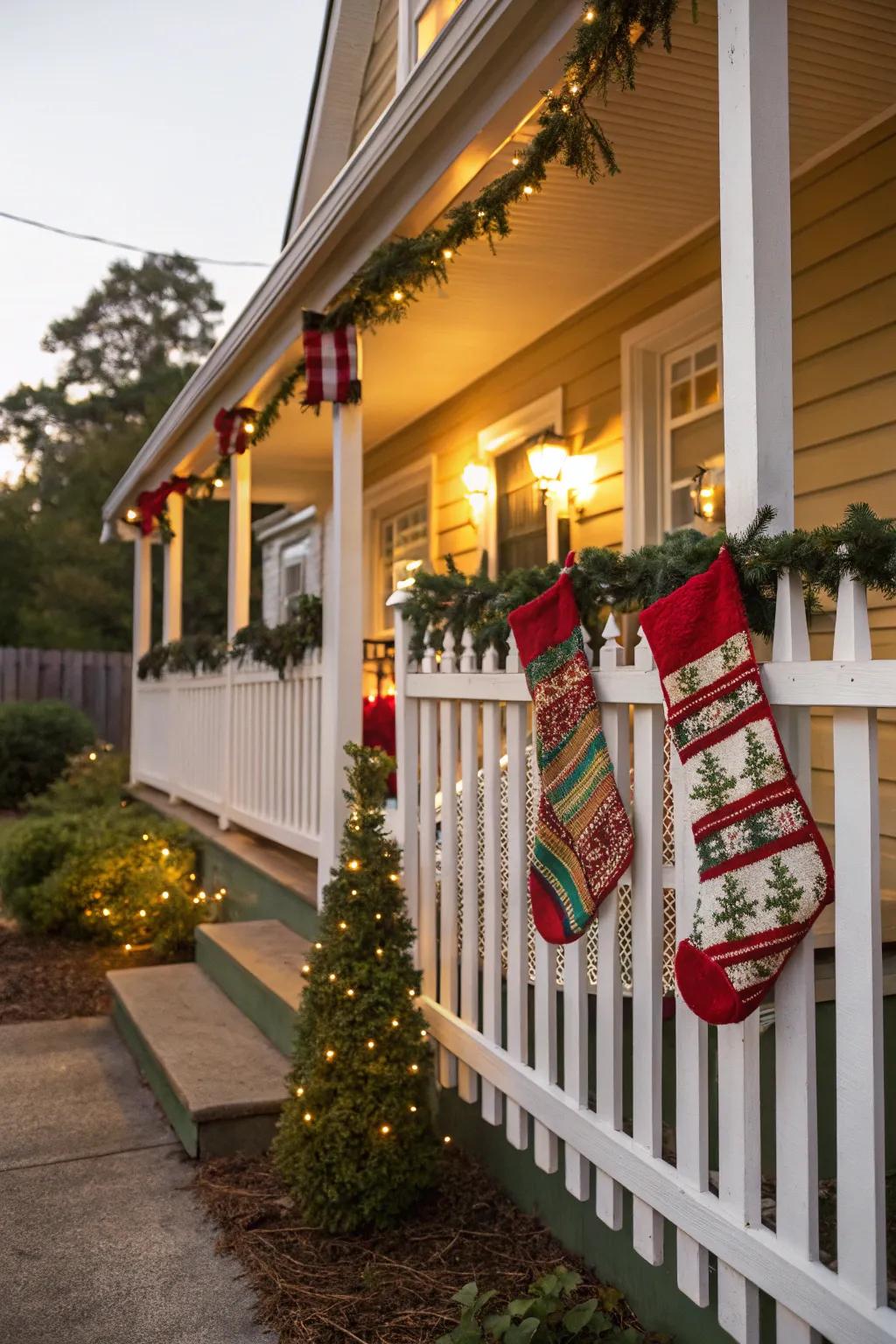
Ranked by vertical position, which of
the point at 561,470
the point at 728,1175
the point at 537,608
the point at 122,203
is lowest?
the point at 728,1175

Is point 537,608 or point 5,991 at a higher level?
point 537,608

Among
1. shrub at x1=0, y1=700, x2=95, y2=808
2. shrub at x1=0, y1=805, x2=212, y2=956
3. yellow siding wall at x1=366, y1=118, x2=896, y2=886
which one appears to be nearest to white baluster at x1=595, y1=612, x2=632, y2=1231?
yellow siding wall at x1=366, y1=118, x2=896, y2=886

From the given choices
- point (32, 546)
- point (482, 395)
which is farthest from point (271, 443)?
point (32, 546)

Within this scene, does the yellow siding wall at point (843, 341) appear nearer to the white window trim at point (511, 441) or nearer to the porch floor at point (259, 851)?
the white window trim at point (511, 441)

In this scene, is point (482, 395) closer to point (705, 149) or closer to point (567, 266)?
point (567, 266)

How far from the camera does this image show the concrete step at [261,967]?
3.95m

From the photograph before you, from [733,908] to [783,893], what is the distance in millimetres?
89

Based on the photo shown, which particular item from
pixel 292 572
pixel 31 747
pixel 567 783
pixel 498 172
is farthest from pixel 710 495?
pixel 31 747

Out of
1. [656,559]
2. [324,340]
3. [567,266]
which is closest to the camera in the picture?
[656,559]

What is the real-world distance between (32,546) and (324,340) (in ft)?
59.8

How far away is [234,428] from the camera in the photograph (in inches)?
252

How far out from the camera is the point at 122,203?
37.2 meters

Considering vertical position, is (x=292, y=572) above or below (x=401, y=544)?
above

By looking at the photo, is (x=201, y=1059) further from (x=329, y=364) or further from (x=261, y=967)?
(x=329, y=364)
